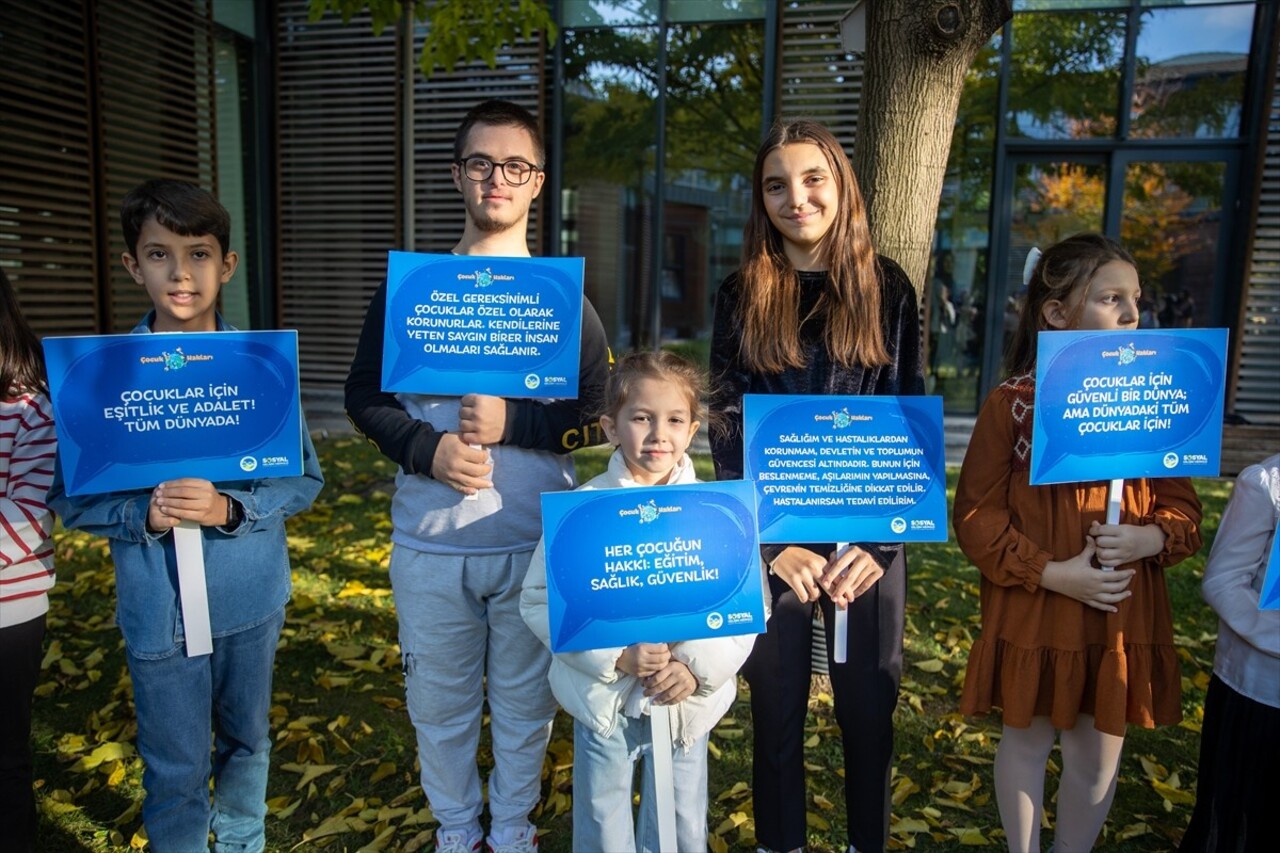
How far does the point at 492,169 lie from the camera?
236 centimetres

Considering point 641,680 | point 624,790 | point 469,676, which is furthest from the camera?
point 469,676

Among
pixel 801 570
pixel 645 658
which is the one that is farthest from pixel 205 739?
pixel 801 570

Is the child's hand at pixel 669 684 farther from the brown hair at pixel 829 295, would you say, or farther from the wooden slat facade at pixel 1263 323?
the wooden slat facade at pixel 1263 323

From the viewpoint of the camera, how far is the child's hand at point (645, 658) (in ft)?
6.60

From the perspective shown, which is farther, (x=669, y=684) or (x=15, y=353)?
(x=15, y=353)

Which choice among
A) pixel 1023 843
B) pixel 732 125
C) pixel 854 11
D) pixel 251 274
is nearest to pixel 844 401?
pixel 1023 843

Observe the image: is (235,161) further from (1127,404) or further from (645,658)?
(1127,404)

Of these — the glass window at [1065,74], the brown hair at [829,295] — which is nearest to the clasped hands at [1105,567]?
the brown hair at [829,295]

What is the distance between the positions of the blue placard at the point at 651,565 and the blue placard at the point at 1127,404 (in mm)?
792

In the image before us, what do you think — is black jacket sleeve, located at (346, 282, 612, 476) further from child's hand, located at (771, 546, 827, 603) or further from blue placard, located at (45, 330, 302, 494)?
child's hand, located at (771, 546, 827, 603)

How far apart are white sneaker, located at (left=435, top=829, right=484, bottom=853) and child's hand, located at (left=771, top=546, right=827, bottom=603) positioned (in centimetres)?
120

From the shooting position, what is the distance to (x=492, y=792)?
2604mm

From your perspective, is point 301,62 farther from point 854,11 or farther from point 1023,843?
point 1023,843

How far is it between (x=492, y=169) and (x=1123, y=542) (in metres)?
1.88
